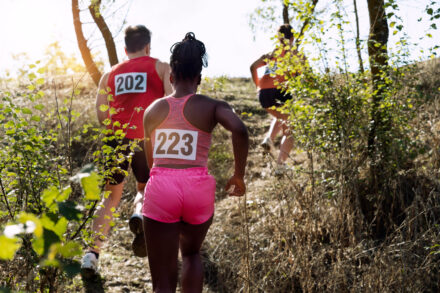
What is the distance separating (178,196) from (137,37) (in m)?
1.98

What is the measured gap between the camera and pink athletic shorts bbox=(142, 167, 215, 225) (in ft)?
7.19

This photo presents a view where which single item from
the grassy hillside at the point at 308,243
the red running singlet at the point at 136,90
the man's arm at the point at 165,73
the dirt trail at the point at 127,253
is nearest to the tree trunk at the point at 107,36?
the grassy hillside at the point at 308,243

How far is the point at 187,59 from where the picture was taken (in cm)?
237

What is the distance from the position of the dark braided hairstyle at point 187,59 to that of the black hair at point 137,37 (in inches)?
52.3

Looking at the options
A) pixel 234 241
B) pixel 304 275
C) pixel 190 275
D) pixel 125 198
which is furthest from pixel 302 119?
pixel 125 198

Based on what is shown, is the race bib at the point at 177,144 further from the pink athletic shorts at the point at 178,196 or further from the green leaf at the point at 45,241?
the green leaf at the point at 45,241

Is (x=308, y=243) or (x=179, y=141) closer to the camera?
(x=179, y=141)

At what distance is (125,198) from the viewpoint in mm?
5797

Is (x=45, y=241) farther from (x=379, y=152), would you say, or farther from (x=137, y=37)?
(x=379, y=152)

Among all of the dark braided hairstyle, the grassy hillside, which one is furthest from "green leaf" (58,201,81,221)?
the dark braided hairstyle

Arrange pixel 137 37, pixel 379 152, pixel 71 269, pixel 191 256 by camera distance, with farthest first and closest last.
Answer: pixel 379 152 → pixel 137 37 → pixel 191 256 → pixel 71 269

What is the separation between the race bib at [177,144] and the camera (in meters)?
2.24

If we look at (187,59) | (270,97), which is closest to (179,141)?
(187,59)

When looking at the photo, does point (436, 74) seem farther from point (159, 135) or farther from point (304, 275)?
point (159, 135)
